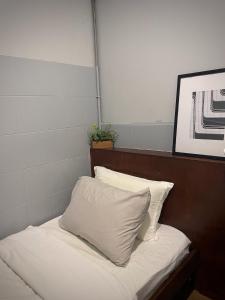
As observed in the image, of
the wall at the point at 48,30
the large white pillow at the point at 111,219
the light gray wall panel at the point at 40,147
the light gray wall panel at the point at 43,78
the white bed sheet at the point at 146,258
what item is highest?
the wall at the point at 48,30

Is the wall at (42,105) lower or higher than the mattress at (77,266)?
higher

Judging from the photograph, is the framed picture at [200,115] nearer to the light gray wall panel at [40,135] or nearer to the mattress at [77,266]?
the mattress at [77,266]

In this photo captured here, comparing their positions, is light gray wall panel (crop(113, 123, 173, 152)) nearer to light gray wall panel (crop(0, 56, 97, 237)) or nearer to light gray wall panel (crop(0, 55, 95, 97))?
light gray wall panel (crop(0, 56, 97, 237))

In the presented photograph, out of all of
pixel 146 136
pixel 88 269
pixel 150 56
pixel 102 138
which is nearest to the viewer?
pixel 88 269

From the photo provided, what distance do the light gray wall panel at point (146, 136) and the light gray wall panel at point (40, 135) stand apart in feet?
1.09

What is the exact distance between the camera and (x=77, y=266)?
1222 mm

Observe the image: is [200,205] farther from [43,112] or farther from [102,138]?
[43,112]

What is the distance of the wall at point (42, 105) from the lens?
5.25 ft

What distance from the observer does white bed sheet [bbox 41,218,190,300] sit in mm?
1146

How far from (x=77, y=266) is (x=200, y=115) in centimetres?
113

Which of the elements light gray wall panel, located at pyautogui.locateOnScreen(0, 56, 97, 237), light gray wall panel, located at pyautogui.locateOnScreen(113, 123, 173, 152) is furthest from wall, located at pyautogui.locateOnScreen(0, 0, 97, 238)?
light gray wall panel, located at pyautogui.locateOnScreen(113, 123, 173, 152)

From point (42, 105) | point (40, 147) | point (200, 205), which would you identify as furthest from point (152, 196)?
point (42, 105)

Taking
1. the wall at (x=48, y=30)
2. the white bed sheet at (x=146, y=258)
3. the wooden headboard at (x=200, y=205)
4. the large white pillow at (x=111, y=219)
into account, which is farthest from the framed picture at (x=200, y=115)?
the wall at (x=48, y=30)

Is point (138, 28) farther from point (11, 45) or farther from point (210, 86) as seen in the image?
point (11, 45)
